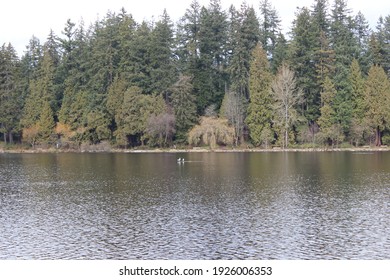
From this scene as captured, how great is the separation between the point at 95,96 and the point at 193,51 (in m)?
17.5

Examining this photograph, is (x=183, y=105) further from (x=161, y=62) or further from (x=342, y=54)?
(x=342, y=54)

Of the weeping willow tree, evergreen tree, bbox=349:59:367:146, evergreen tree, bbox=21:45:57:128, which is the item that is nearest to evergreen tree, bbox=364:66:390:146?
evergreen tree, bbox=349:59:367:146

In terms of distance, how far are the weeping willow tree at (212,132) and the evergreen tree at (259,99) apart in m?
3.76

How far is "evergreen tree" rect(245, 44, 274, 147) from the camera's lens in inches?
3280

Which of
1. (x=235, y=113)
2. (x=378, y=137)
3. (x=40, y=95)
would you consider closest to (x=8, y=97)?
(x=40, y=95)

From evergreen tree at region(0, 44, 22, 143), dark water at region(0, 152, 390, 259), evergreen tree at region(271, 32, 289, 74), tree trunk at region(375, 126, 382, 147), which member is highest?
evergreen tree at region(271, 32, 289, 74)

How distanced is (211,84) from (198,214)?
59.4 metres

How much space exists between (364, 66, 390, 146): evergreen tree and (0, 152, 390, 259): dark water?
3080 cm

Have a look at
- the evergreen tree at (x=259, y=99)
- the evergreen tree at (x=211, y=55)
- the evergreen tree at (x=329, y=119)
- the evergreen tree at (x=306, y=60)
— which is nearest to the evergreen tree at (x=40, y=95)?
the evergreen tree at (x=211, y=55)

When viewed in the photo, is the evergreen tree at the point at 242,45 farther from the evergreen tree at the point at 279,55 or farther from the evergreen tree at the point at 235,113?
the evergreen tree at the point at 279,55

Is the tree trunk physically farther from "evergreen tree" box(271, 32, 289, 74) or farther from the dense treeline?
"evergreen tree" box(271, 32, 289, 74)

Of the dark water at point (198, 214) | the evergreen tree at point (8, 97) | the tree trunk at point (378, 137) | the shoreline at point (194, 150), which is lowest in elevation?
the dark water at point (198, 214)

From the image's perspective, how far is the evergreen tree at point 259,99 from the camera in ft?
273
